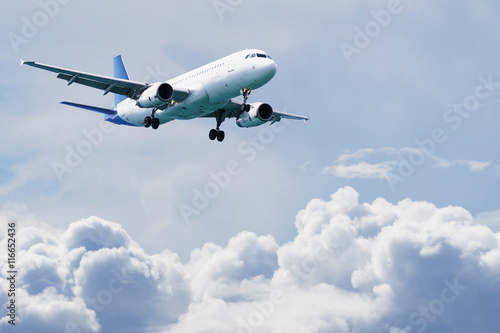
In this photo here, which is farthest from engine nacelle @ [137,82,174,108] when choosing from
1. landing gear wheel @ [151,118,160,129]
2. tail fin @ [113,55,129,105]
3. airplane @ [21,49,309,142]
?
tail fin @ [113,55,129,105]

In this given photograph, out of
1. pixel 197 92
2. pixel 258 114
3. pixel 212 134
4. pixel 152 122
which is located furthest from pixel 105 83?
pixel 258 114

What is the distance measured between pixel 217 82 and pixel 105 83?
10895 millimetres

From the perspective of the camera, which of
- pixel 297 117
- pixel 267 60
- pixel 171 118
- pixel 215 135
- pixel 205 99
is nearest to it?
pixel 267 60

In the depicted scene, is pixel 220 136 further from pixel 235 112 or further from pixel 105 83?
pixel 105 83

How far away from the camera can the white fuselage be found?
162 ft

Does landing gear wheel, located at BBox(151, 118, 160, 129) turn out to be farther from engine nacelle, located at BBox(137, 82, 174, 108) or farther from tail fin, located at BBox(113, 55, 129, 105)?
tail fin, located at BBox(113, 55, 129, 105)

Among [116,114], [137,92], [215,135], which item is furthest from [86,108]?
[215,135]

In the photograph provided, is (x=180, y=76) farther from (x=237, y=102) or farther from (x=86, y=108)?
(x=86, y=108)

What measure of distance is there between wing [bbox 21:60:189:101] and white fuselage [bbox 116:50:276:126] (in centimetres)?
118

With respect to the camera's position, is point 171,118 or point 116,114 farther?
point 116,114

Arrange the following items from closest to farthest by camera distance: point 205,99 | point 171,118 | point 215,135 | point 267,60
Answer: point 267,60
point 205,99
point 171,118
point 215,135

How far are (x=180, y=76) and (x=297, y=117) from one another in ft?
45.3

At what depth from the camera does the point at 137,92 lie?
57.8 meters

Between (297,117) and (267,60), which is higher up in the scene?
(297,117)
